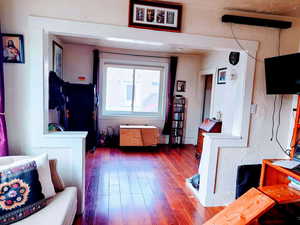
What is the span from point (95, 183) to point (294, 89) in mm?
2775

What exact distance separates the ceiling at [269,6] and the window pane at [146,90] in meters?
3.13

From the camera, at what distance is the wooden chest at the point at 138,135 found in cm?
468

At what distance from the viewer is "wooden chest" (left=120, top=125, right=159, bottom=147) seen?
4.68 meters

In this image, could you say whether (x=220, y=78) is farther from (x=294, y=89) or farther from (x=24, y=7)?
(x=24, y=7)

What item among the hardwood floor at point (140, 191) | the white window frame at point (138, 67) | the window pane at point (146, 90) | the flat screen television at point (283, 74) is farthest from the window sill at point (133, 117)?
the flat screen television at point (283, 74)

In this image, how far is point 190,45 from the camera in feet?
7.41

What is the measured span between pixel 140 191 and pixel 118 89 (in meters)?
2.98

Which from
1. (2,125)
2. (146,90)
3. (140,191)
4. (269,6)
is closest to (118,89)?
(146,90)

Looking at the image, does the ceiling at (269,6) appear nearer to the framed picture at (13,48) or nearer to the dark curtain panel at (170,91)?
the framed picture at (13,48)

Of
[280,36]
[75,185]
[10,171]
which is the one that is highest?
[280,36]

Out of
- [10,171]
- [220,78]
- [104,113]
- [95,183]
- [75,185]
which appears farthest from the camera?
[104,113]

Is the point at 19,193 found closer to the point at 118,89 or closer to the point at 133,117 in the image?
the point at 133,117

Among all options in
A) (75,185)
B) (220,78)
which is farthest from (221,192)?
(220,78)

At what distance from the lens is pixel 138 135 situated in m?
4.71
